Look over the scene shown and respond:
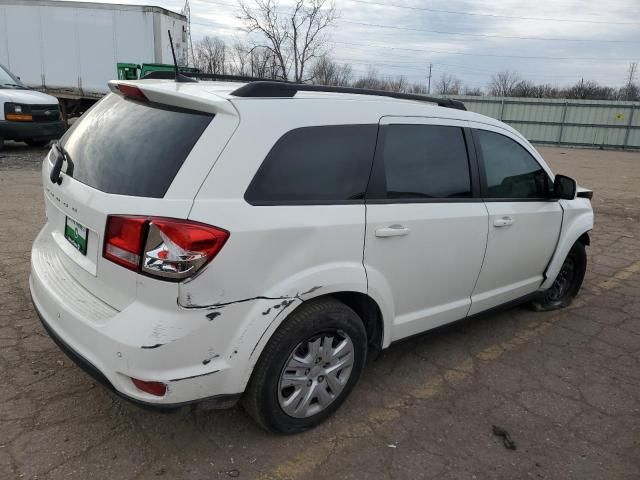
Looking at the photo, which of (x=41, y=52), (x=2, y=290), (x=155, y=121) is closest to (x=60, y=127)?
(x=41, y=52)

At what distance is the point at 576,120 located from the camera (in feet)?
81.3

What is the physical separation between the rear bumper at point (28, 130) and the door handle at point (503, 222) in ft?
35.6

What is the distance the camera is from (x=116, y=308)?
2191mm

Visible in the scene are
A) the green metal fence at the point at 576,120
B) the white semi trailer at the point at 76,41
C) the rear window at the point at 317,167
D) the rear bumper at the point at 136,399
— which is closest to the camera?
the rear bumper at the point at 136,399

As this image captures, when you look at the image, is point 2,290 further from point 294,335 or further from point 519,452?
point 519,452

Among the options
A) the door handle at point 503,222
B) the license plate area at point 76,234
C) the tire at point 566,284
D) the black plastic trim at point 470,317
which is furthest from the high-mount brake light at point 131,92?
the tire at point 566,284

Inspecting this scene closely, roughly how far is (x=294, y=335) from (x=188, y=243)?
680 millimetres

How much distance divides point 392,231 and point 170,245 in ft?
3.78

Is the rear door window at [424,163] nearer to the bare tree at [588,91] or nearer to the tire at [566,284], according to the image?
the tire at [566,284]

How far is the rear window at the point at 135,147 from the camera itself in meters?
2.16

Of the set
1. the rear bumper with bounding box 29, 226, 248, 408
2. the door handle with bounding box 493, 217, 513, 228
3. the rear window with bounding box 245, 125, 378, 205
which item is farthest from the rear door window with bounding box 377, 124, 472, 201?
the rear bumper with bounding box 29, 226, 248, 408

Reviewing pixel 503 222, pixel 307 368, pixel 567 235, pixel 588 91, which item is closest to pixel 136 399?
pixel 307 368

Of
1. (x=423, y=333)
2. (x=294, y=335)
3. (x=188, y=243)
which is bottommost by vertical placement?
(x=423, y=333)

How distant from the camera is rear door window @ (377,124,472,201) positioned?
277 centimetres
